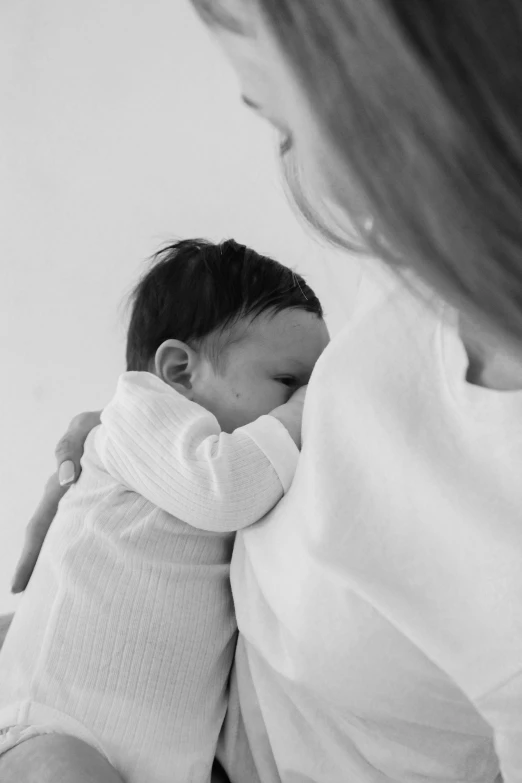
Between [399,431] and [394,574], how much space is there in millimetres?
101

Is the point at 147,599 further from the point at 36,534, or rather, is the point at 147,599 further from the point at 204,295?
the point at 204,295

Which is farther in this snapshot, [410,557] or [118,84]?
[118,84]

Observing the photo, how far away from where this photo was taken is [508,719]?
0.52 metres

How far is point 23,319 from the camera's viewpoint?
176 centimetres

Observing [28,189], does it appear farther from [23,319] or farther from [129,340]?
[129,340]

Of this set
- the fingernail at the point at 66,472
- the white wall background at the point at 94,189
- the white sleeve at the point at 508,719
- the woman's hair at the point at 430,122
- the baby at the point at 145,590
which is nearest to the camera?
the woman's hair at the point at 430,122

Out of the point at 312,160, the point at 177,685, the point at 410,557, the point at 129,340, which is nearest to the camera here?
the point at 312,160

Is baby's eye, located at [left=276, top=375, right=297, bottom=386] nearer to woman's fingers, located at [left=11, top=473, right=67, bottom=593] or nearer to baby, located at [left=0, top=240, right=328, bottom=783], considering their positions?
baby, located at [left=0, top=240, right=328, bottom=783]

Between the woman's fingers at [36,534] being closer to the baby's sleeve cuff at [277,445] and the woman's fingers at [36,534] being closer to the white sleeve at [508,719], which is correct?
the baby's sleeve cuff at [277,445]

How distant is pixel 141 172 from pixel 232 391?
96cm

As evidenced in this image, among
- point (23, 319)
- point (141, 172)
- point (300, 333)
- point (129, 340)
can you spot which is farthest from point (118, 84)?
point (300, 333)

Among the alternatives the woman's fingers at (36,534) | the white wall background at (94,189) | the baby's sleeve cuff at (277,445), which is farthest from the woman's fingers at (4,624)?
the white wall background at (94,189)

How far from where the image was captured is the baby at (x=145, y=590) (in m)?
0.69

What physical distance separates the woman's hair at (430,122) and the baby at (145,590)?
1.17 feet
